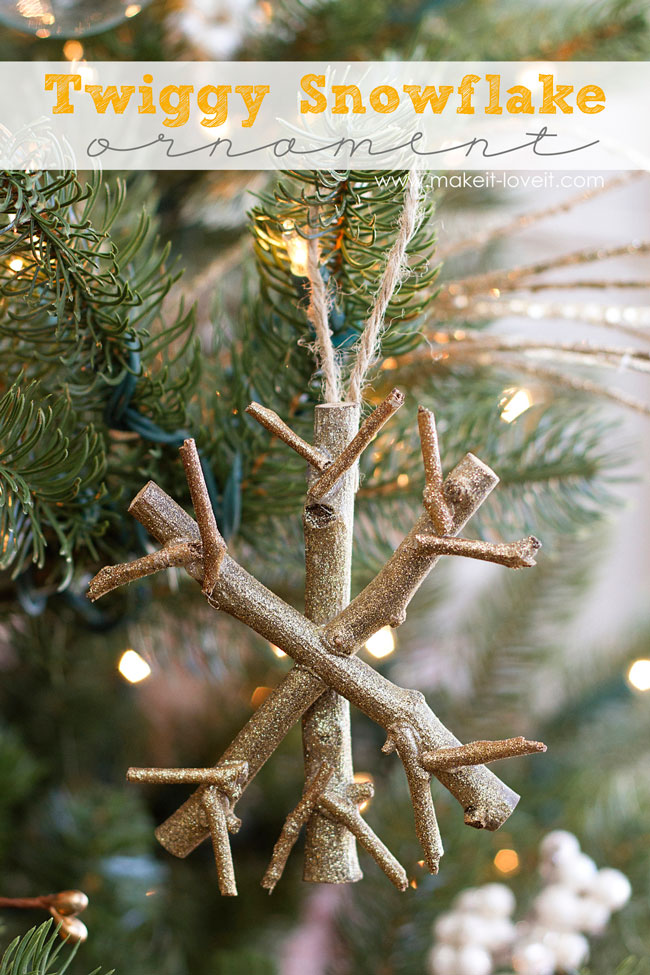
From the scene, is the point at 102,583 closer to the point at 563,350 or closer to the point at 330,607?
the point at 330,607

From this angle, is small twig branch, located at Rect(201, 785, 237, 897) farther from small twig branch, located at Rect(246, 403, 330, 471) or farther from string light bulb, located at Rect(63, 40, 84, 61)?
string light bulb, located at Rect(63, 40, 84, 61)

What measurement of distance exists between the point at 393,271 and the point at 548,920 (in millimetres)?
387

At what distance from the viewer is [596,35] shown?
47 cm

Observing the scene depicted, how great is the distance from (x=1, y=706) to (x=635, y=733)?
50 centimetres

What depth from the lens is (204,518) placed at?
10.3 inches

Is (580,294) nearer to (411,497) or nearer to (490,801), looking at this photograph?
(411,497)

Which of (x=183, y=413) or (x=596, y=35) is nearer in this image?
(x=183, y=413)

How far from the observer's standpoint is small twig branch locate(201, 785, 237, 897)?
26 centimetres

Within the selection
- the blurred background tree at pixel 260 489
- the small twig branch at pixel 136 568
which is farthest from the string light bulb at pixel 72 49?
the small twig branch at pixel 136 568

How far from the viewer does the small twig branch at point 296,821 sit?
0.27m

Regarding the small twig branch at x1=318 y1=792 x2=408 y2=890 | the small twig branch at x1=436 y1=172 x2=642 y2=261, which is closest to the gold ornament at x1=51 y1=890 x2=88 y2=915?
the small twig branch at x1=318 y1=792 x2=408 y2=890

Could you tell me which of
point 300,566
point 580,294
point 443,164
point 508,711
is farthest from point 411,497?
point 580,294

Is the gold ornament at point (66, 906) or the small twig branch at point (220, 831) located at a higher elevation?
the small twig branch at point (220, 831)

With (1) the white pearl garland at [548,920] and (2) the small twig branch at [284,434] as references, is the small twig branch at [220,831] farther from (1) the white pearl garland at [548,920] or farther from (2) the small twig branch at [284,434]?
(1) the white pearl garland at [548,920]
